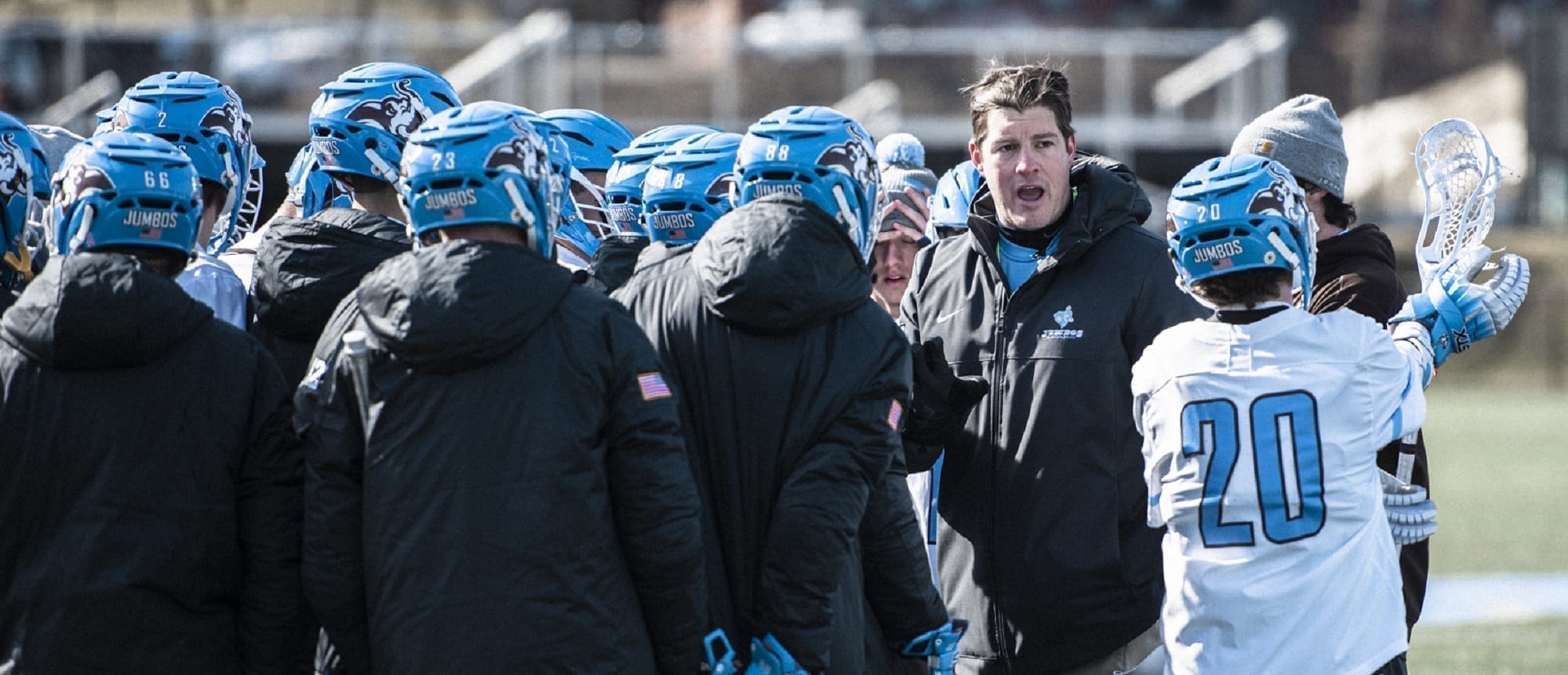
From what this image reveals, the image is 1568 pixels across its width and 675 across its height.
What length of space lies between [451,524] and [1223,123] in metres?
20.7

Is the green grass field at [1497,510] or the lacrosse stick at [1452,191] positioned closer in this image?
A: the lacrosse stick at [1452,191]

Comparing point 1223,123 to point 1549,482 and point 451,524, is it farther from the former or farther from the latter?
point 451,524

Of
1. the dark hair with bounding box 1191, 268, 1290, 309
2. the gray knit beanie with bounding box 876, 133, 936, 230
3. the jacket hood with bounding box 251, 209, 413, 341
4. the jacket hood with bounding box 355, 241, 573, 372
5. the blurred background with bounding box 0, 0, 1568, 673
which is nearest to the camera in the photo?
the jacket hood with bounding box 355, 241, 573, 372

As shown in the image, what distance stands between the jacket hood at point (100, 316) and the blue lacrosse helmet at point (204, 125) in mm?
937

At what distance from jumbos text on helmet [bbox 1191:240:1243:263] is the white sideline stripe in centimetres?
641

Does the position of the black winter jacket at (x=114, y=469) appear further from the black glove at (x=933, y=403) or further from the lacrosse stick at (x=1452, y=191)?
the lacrosse stick at (x=1452, y=191)

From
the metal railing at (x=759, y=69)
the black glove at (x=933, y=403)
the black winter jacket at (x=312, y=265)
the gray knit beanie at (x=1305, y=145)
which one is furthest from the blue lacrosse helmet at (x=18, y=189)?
the metal railing at (x=759, y=69)

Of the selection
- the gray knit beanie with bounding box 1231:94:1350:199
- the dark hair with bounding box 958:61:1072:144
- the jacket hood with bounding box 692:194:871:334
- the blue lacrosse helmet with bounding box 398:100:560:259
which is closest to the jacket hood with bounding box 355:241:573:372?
the blue lacrosse helmet with bounding box 398:100:560:259

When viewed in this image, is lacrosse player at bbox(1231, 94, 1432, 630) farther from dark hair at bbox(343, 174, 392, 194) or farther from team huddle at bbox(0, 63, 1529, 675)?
dark hair at bbox(343, 174, 392, 194)

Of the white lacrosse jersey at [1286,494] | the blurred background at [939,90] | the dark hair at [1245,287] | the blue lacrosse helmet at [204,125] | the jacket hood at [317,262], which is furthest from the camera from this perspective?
the blurred background at [939,90]

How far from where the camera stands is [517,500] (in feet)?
11.0

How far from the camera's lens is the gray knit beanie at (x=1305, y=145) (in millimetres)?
4797

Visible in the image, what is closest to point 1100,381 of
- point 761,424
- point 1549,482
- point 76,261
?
point 761,424

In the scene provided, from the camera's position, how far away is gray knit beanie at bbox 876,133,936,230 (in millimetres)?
5781
